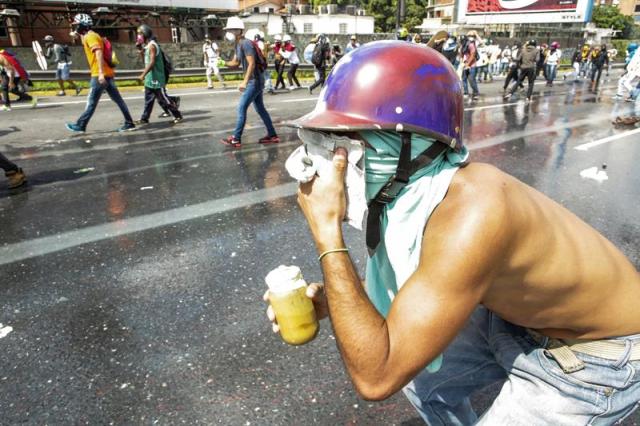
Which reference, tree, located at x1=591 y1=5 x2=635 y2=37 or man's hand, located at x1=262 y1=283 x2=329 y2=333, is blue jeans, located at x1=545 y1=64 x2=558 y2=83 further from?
tree, located at x1=591 y1=5 x2=635 y2=37

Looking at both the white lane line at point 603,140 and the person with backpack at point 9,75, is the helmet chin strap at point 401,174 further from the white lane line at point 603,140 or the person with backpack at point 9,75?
the person with backpack at point 9,75

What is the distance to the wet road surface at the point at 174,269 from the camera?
2.16m

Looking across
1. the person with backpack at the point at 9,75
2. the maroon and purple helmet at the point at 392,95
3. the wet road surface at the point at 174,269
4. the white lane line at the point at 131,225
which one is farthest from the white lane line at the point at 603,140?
the person with backpack at the point at 9,75

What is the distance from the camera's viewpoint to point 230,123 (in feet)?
29.8

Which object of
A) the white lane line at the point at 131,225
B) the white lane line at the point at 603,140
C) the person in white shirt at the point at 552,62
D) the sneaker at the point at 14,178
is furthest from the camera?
the person in white shirt at the point at 552,62

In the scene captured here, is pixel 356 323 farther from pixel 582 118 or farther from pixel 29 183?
pixel 582 118

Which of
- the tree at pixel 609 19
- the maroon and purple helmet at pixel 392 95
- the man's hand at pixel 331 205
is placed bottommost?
the man's hand at pixel 331 205

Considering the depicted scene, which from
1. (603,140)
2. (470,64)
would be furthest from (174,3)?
(603,140)

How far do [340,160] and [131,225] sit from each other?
3422 millimetres

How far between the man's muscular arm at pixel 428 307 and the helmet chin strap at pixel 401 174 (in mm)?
153

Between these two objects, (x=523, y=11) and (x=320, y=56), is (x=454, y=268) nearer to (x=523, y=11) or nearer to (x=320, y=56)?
(x=320, y=56)

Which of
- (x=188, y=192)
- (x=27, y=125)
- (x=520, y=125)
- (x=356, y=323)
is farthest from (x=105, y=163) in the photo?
(x=520, y=125)

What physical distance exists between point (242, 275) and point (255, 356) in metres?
0.94

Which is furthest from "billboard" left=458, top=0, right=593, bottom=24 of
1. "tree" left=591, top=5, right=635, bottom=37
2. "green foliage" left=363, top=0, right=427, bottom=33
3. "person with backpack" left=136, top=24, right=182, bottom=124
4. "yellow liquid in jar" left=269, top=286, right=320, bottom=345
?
"yellow liquid in jar" left=269, top=286, right=320, bottom=345
